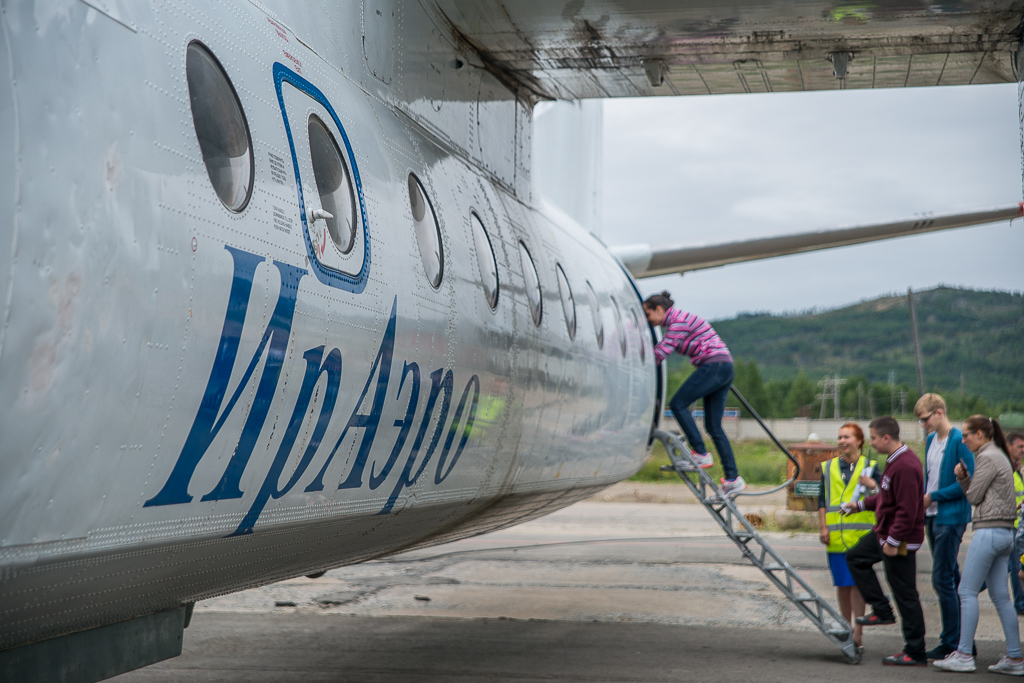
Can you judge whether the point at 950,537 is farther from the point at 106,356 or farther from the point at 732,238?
the point at 106,356

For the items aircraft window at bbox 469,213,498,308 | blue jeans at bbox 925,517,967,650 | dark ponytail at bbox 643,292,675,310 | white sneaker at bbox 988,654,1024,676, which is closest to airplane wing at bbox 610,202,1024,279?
dark ponytail at bbox 643,292,675,310

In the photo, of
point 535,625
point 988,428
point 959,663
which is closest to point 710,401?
point 988,428

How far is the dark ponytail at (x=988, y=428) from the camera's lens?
7613 millimetres

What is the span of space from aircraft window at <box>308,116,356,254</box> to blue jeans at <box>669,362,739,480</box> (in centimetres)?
584

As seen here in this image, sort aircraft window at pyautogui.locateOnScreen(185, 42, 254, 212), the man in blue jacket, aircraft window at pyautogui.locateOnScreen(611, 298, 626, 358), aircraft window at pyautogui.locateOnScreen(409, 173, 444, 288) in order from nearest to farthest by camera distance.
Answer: aircraft window at pyautogui.locateOnScreen(185, 42, 254, 212)
aircraft window at pyautogui.locateOnScreen(409, 173, 444, 288)
the man in blue jacket
aircraft window at pyautogui.locateOnScreen(611, 298, 626, 358)

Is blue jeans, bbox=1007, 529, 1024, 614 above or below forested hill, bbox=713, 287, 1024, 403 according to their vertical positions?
below

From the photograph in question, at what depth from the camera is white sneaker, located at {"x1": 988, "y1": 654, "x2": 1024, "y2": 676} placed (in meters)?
A: 7.46

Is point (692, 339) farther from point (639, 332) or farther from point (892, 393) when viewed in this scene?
point (892, 393)

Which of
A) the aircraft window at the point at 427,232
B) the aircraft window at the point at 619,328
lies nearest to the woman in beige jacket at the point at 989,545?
the aircraft window at the point at 619,328

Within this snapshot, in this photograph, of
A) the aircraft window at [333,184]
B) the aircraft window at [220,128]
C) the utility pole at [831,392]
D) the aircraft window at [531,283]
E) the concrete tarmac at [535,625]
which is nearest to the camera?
the aircraft window at [220,128]

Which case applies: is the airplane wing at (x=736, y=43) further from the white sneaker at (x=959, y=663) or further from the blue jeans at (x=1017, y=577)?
the white sneaker at (x=959, y=663)

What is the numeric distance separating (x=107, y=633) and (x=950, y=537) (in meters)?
6.61

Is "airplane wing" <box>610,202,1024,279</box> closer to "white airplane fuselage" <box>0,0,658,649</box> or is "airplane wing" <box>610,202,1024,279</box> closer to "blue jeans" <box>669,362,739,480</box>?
"blue jeans" <box>669,362,739,480</box>

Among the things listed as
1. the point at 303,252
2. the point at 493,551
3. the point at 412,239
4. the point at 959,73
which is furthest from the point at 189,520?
the point at 493,551
